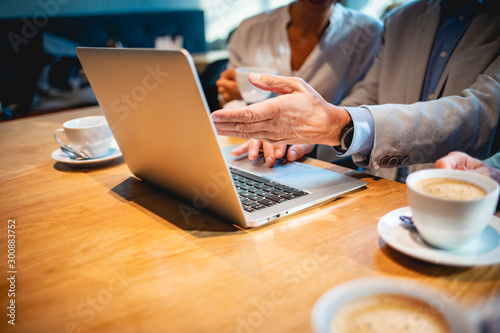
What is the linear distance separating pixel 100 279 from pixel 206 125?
0.81 feet

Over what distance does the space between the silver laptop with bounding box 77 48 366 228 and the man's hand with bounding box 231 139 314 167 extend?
0.04 m

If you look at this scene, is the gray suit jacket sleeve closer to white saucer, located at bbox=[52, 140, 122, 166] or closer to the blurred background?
white saucer, located at bbox=[52, 140, 122, 166]

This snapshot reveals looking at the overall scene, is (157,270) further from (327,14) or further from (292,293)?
(327,14)

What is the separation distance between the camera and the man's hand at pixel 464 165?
651 mm

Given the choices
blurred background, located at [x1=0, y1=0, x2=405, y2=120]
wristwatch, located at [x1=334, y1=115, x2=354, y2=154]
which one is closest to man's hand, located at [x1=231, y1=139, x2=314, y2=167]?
wristwatch, located at [x1=334, y1=115, x2=354, y2=154]

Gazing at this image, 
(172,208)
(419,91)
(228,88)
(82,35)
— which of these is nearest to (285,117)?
(172,208)

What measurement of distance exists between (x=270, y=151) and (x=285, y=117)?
0.16 m

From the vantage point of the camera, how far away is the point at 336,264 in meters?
0.51

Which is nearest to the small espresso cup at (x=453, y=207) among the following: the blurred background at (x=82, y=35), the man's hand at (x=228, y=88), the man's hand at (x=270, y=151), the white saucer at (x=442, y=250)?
the white saucer at (x=442, y=250)

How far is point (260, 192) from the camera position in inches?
28.1

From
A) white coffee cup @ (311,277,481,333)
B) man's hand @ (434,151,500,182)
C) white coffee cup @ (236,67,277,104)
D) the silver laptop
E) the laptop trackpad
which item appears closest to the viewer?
white coffee cup @ (311,277,481,333)

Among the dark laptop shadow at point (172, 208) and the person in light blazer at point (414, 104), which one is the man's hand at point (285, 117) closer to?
the person in light blazer at point (414, 104)

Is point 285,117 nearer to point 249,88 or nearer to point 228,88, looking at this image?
point 249,88

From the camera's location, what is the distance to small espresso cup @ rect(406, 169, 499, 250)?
46 centimetres
